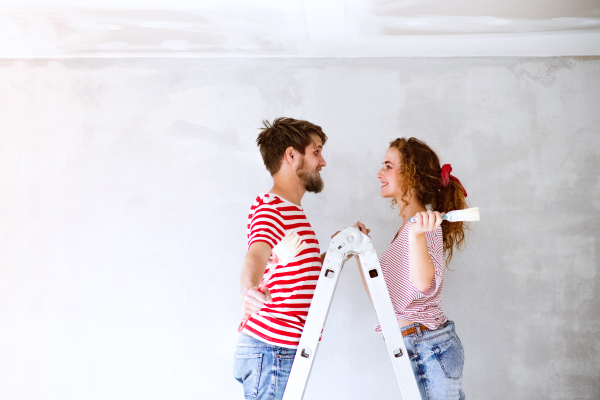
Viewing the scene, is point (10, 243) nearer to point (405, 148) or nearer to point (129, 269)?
point (129, 269)

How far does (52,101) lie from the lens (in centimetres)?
243

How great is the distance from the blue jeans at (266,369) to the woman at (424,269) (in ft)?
1.39

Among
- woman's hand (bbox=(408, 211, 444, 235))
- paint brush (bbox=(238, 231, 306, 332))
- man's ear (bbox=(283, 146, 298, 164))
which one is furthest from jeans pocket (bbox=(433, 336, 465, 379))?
man's ear (bbox=(283, 146, 298, 164))

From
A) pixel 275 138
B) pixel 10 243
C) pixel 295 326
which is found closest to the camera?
pixel 295 326

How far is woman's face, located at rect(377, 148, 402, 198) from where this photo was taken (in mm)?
1801

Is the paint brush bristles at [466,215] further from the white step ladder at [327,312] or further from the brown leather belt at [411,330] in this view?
the brown leather belt at [411,330]

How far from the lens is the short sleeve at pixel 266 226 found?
148 cm

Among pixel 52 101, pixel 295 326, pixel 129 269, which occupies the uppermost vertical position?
pixel 52 101

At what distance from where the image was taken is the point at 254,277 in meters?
1.34

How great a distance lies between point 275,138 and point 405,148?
519 mm

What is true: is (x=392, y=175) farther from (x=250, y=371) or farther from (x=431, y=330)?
(x=250, y=371)

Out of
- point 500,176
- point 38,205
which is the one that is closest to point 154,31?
point 38,205

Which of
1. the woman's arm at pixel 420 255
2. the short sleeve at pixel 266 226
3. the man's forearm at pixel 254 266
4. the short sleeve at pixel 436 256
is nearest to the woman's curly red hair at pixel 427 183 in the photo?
the short sleeve at pixel 436 256

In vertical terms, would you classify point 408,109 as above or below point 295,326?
above
